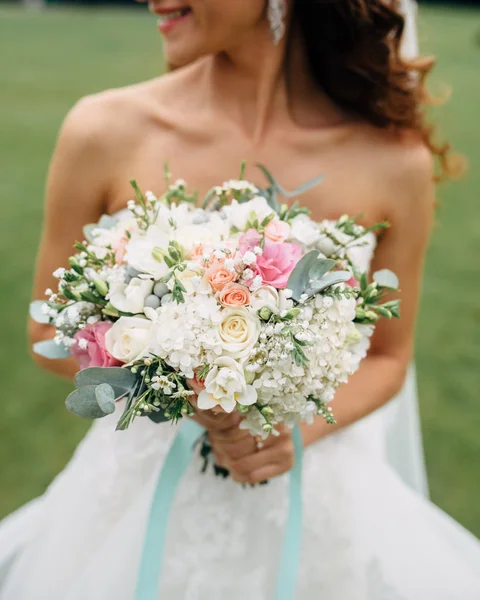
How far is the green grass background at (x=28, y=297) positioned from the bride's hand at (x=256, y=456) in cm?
168

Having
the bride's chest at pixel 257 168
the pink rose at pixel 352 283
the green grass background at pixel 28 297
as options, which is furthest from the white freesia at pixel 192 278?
the green grass background at pixel 28 297

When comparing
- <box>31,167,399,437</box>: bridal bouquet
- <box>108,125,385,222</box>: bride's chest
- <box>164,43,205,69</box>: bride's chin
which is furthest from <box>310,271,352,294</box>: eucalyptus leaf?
<box>164,43,205,69</box>: bride's chin

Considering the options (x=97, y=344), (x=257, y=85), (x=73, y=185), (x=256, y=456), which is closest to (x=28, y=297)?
(x=73, y=185)

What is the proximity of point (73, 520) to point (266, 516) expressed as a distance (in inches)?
25.0

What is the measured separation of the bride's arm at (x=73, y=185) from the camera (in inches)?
84.3

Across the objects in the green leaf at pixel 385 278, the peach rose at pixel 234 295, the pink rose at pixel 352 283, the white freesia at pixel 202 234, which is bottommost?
the green leaf at pixel 385 278

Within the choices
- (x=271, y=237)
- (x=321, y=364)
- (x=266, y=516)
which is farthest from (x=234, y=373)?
(x=266, y=516)

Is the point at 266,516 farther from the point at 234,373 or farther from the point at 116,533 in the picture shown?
the point at 234,373

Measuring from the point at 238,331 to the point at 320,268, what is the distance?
240 millimetres

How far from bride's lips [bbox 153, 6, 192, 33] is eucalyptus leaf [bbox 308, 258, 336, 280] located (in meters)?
0.95

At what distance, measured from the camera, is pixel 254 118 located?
232 centimetres

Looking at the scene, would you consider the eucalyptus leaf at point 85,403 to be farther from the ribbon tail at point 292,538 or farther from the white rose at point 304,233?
the ribbon tail at point 292,538

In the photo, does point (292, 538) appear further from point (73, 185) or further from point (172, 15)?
point (172, 15)

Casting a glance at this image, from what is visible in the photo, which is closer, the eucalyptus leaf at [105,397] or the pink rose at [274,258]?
the eucalyptus leaf at [105,397]
